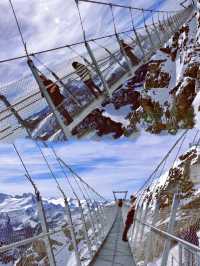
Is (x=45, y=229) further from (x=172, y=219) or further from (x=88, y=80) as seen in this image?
(x=88, y=80)

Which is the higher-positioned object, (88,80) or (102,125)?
(102,125)

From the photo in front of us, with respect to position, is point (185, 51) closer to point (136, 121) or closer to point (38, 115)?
point (136, 121)

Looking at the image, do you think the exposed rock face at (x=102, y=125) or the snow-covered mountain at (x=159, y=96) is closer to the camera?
the snow-covered mountain at (x=159, y=96)

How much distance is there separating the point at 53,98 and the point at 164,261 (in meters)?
2.33

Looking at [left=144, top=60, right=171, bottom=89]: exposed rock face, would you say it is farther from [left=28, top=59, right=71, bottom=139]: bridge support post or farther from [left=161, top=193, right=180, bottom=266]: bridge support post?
[left=161, top=193, right=180, bottom=266]: bridge support post

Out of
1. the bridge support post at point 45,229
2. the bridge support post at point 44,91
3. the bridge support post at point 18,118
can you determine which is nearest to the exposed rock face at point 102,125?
the bridge support post at point 18,118

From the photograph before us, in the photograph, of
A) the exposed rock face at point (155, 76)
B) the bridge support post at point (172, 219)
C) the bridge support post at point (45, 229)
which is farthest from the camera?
the exposed rock face at point (155, 76)

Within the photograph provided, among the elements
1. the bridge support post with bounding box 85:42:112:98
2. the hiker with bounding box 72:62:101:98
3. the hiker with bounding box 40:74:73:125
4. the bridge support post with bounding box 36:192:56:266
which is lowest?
the bridge support post with bounding box 36:192:56:266

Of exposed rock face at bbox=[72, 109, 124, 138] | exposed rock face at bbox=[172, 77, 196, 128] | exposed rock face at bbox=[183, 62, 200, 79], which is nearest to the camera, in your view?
exposed rock face at bbox=[172, 77, 196, 128]

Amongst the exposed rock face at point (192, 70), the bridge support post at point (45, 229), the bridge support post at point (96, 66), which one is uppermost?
the exposed rock face at point (192, 70)

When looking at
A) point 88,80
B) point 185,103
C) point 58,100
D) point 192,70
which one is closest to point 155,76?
point 192,70

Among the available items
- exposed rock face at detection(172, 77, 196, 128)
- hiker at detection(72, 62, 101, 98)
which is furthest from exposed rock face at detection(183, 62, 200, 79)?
hiker at detection(72, 62, 101, 98)

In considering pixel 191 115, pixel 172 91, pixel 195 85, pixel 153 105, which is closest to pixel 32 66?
pixel 191 115

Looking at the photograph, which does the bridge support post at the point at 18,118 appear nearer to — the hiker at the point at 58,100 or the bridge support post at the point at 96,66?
the hiker at the point at 58,100
